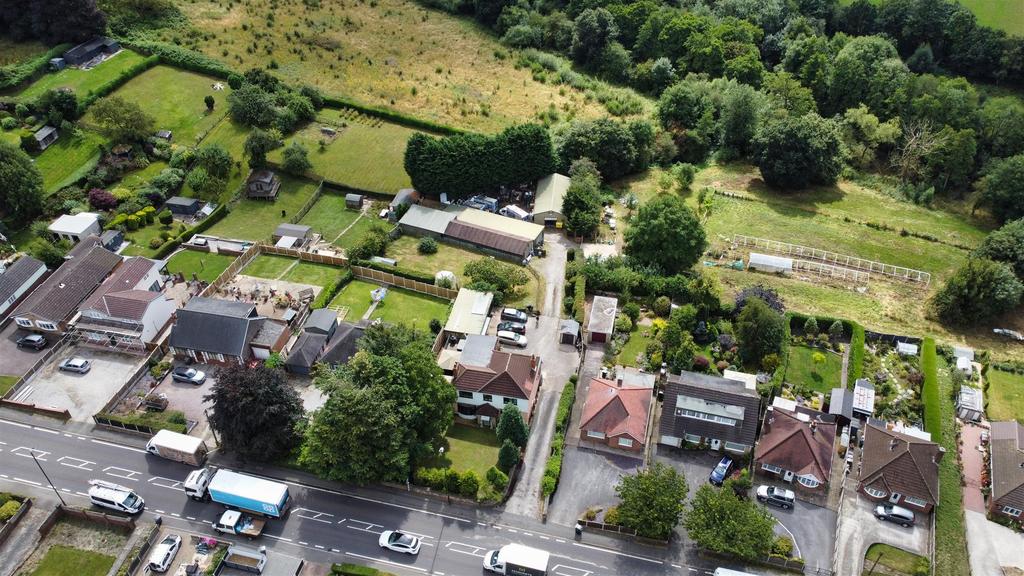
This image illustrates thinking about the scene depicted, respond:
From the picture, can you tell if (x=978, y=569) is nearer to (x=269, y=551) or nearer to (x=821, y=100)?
(x=269, y=551)

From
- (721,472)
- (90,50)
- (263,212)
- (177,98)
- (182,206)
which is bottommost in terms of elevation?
(721,472)

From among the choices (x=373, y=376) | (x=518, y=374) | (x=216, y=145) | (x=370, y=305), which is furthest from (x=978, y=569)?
(x=216, y=145)

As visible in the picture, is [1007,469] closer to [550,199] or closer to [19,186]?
[550,199]

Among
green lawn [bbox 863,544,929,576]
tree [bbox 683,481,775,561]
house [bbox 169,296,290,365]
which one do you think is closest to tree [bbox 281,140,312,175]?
house [bbox 169,296,290,365]

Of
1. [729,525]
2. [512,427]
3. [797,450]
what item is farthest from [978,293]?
[512,427]

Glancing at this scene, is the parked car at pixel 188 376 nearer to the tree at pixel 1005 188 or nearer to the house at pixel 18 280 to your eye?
the house at pixel 18 280

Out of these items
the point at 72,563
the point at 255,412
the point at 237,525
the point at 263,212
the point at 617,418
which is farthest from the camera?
the point at 263,212
